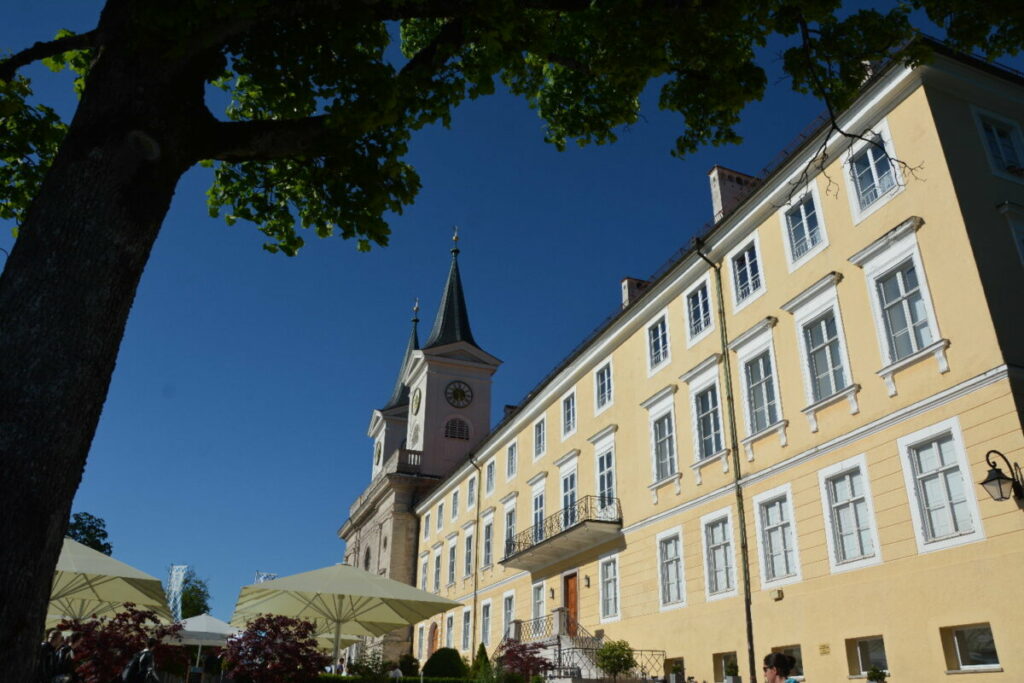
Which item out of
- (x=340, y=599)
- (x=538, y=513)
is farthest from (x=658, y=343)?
(x=340, y=599)

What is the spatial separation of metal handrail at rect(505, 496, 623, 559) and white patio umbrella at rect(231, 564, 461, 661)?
290 inches

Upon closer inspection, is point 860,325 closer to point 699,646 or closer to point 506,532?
point 699,646

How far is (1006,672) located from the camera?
10055 mm

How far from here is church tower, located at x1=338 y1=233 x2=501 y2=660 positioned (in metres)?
47.0

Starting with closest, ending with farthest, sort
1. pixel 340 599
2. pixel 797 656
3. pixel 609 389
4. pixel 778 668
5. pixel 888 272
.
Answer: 1. pixel 778 668
2. pixel 888 272
3. pixel 797 656
4. pixel 340 599
5. pixel 609 389

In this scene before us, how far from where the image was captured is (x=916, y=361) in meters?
12.5

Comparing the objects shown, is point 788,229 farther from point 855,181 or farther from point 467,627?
point 467,627

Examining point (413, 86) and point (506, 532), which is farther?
point (506, 532)

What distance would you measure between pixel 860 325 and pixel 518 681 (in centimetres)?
1165

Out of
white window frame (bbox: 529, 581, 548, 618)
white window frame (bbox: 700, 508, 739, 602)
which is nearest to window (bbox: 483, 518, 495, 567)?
white window frame (bbox: 529, 581, 548, 618)

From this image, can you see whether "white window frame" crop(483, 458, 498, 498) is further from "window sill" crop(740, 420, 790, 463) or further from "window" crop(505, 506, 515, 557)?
"window sill" crop(740, 420, 790, 463)

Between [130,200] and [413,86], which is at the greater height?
[413,86]

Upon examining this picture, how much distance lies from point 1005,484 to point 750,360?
272 inches

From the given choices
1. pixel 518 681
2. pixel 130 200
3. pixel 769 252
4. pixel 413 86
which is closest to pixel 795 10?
pixel 413 86
